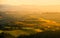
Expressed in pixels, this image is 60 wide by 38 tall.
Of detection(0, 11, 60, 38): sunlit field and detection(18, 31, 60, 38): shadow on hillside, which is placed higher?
detection(0, 11, 60, 38): sunlit field

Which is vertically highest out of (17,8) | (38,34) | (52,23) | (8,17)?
(17,8)

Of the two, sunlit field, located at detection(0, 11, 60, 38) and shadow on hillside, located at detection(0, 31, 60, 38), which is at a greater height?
sunlit field, located at detection(0, 11, 60, 38)

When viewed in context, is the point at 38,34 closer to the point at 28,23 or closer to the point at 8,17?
the point at 28,23

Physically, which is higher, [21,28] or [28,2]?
[28,2]

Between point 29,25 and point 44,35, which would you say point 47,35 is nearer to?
point 44,35

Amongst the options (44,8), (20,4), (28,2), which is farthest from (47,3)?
(20,4)

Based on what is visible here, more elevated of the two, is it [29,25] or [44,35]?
[29,25]

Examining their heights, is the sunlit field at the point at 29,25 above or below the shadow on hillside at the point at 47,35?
above

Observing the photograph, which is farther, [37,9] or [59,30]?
[37,9]

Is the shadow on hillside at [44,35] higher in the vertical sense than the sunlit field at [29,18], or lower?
lower

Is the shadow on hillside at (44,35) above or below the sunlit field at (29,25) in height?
below

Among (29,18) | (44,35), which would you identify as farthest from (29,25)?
(44,35)
